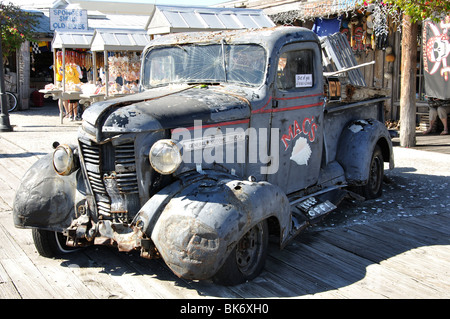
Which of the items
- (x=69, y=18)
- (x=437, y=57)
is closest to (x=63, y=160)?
(x=437, y=57)

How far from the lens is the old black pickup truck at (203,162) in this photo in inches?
154

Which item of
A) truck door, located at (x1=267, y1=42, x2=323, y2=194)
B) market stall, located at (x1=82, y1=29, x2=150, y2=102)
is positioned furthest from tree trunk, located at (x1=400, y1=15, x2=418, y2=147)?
market stall, located at (x1=82, y1=29, x2=150, y2=102)

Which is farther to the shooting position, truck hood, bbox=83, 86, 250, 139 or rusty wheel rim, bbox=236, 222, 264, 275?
rusty wheel rim, bbox=236, 222, 264, 275

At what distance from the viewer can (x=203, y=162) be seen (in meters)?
4.45

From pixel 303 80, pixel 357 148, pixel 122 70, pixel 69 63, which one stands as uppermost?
pixel 69 63

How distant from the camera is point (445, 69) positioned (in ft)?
35.4

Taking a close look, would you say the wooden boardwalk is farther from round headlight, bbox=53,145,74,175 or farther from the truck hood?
the truck hood

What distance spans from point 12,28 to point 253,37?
13.6 m

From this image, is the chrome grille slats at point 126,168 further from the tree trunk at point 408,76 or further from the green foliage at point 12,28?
the green foliage at point 12,28

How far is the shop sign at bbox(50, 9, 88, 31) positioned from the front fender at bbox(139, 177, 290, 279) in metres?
15.3

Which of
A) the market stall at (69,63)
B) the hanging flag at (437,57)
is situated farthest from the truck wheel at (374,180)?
the market stall at (69,63)

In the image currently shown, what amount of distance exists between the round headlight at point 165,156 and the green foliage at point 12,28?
47.3 feet

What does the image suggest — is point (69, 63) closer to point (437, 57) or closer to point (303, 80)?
point (437, 57)

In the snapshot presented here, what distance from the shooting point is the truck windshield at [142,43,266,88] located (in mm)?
5051
